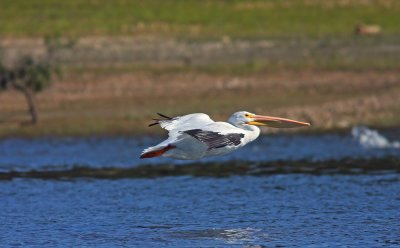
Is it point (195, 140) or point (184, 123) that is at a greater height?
point (184, 123)

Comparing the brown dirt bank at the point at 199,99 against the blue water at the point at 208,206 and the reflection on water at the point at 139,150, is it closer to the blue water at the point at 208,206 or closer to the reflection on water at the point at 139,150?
the reflection on water at the point at 139,150

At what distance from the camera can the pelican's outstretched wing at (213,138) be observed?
12.6 meters

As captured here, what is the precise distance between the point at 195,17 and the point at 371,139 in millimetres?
21047

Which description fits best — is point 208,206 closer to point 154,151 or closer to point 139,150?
point 154,151

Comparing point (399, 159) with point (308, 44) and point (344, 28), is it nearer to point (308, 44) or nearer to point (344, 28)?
point (308, 44)

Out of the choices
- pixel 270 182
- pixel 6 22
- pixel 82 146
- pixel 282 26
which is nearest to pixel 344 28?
pixel 282 26

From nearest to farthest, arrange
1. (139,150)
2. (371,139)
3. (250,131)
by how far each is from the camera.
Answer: (250,131) → (371,139) → (139,150)

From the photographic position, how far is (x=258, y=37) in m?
35.5

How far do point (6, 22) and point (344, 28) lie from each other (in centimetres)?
1174

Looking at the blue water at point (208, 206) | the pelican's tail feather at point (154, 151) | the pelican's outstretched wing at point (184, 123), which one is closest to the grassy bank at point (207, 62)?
the blue water at point (208, 206)

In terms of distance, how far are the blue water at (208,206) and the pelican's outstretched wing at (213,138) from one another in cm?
99

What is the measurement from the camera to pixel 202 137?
12.6 meters

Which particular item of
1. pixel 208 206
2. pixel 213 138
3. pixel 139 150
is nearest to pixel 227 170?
pixel 139 150

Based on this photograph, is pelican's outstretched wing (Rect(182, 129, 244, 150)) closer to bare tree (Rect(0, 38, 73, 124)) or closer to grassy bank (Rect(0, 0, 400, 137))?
grassy bank (Rect(0, 0, 400, 137))
